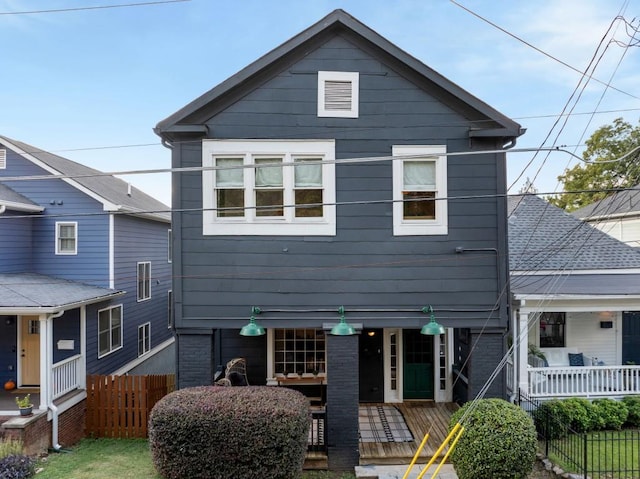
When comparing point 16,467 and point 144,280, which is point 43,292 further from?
point 144,280

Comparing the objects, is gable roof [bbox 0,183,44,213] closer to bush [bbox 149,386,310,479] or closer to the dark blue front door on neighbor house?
bush [bbox 149,386,310,479]

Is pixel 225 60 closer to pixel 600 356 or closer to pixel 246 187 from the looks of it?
pixel 246 187

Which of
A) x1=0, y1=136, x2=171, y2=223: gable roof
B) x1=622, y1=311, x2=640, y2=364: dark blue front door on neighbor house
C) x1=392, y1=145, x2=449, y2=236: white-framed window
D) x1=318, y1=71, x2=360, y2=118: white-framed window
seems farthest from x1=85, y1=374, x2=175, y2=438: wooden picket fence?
x1=622, y1=311, x2=640, y2=364: dark blue front door on neighbor house

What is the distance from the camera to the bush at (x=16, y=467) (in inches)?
265

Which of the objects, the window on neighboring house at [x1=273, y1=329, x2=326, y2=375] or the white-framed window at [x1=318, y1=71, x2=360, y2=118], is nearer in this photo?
the white-framed window at [x1=318, y1=71, x2=360, y2=118]

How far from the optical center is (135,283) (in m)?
13.8

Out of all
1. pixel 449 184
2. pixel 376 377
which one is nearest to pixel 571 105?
pixel 449 184

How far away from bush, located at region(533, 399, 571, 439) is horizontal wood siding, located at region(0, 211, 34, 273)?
14087mm

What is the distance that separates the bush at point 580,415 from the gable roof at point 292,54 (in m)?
6.06

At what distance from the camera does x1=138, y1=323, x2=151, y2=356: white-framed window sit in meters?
14.5

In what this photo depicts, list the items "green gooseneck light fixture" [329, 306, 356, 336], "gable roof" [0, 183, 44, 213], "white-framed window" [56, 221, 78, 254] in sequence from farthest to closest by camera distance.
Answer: "white-framed window" [56, 221, 78, 254] → "gable roof" [0, 183, 44, 213] → "green gooseneck light fixture" [329, 306, 356, 336]

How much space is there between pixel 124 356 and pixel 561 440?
12673 millimetres

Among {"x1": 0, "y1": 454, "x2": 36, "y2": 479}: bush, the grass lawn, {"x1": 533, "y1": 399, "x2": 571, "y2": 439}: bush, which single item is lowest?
the grass lawn

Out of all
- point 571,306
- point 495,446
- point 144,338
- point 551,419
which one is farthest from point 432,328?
point 144,338
